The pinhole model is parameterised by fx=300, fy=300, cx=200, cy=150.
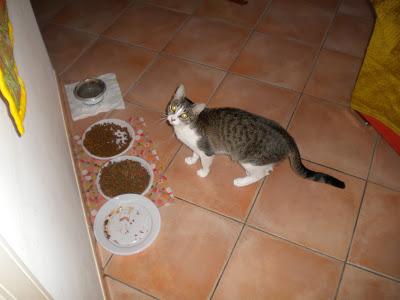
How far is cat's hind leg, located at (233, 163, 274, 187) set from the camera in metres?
1.56

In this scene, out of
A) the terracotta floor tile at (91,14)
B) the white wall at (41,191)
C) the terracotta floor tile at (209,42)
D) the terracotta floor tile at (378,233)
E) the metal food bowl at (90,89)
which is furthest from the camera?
the terracotta floor tile at (91,14)

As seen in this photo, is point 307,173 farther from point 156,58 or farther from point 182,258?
point 156,58

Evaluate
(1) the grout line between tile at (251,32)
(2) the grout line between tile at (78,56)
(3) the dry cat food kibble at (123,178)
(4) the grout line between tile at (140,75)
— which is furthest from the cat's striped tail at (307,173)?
(2) the grout line between tile at (78,56)

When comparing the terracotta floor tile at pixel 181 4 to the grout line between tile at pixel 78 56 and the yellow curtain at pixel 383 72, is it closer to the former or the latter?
the grout line between tile at pixel 78 56

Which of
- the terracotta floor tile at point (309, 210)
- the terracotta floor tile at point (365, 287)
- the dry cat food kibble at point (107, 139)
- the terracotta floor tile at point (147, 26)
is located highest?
the terracotta floor tile at point (147, 26)

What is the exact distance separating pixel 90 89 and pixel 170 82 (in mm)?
566

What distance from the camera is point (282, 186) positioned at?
5.77ft

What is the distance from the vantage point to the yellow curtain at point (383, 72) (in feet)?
4.85

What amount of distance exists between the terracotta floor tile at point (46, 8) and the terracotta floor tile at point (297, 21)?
1838 mm

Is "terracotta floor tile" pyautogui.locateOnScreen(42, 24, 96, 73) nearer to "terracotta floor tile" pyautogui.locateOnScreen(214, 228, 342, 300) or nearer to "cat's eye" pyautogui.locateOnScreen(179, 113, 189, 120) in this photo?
"cat's eye" pyautogui.locateOnScreen(179, 113, 189, 120)

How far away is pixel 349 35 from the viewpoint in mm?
2508

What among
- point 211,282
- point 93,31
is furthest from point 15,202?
point 93,31

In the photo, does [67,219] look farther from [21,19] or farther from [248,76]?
[248,76]

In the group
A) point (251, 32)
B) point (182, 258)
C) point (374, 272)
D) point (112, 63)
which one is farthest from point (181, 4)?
point (374, 272)
